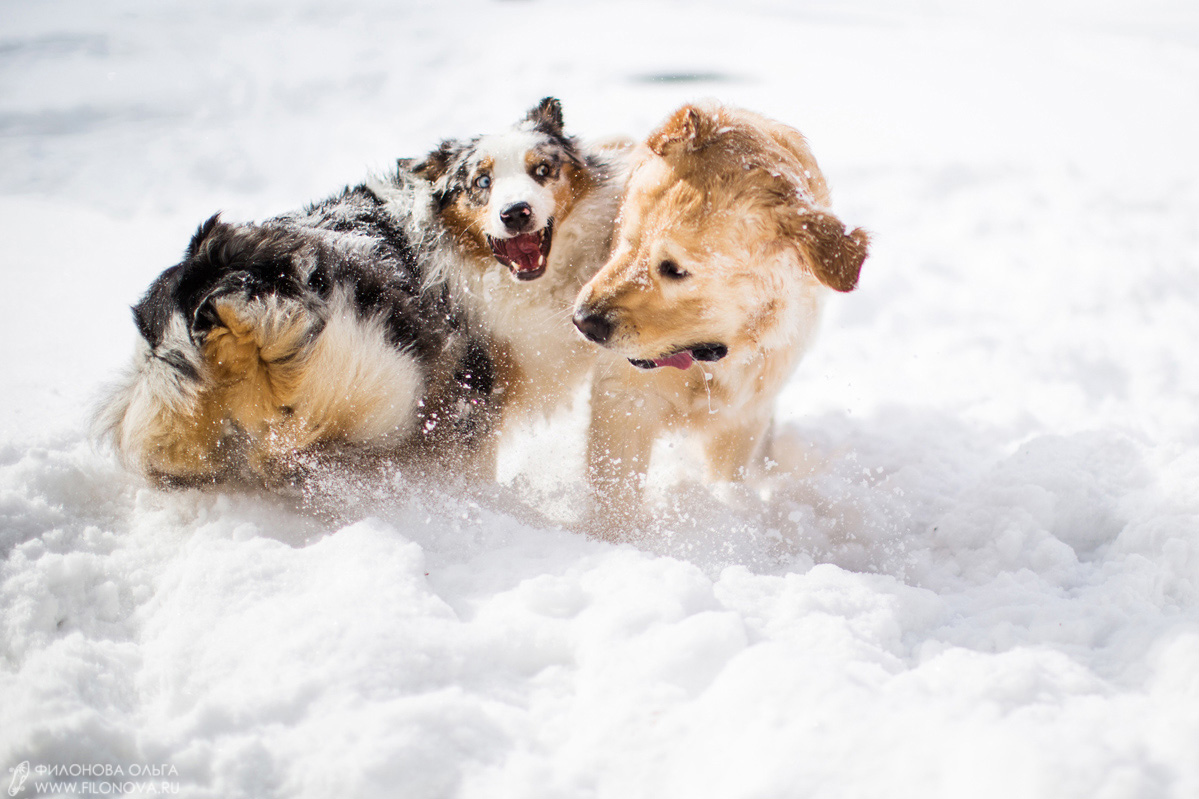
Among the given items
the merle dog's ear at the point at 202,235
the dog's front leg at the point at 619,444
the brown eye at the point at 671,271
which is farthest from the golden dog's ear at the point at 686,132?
the merle dog's ear at the point at 202,235

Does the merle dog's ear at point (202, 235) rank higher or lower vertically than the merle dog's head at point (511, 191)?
lower

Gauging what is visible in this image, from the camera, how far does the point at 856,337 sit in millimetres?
4656

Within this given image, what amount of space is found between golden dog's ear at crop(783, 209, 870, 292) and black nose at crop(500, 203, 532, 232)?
1.05 meters

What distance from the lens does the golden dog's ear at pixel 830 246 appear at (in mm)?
2240

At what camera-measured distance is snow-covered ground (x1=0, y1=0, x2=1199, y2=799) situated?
4.91ft

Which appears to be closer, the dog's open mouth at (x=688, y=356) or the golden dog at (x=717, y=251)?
the golden dog at (x=717, y=251)

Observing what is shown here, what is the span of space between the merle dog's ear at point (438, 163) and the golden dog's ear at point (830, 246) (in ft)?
5.23

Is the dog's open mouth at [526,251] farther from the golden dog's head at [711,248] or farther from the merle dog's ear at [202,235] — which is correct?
the merle dog's ear at [202,235]

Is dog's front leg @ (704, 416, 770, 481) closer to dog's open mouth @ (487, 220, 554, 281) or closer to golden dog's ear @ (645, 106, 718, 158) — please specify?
dog's open mouth @ (487, 220, 554, 281)

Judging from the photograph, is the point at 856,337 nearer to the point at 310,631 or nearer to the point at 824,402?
the point at 824,402

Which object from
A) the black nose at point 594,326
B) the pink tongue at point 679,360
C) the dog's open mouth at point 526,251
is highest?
the dog's open mouth at point 526,251

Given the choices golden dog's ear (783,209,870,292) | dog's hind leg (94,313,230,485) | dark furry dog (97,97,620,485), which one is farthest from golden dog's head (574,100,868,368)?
dog's hind leg (94,313,230,485)

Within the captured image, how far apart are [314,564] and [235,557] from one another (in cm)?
25

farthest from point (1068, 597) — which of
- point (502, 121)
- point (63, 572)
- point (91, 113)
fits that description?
point (91, 113)
